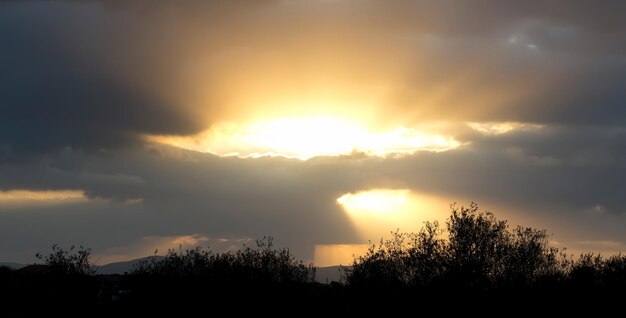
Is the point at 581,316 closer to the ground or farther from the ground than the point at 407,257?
closer to the ground

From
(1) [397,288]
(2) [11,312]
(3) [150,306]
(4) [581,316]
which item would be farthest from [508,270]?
(2) [11,312]

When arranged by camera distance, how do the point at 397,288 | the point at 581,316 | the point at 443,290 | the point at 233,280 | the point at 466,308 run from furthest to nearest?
the point at 233,280 → the point at 397,288 → the point at 443,290 → the point at 466,308 → the point at 581,316

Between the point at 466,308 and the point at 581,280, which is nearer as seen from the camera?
the point at 466,308

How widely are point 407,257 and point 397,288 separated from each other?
28.5 feet

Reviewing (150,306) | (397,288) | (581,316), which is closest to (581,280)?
(581,316)

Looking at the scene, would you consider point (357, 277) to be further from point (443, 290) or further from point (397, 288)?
point (443, 290)

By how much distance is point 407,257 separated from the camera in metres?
92.7

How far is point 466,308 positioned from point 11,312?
1899 inches

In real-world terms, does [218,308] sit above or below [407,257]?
below

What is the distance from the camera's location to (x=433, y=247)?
88688 millimetres

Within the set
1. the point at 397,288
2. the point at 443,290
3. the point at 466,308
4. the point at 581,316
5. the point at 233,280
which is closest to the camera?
the point at 581,316

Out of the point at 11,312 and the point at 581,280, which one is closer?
the point at 11,312

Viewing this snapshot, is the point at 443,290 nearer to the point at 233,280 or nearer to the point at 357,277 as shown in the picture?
the point at 357,277

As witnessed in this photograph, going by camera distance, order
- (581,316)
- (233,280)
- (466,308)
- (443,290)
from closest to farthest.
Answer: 1. (581,316)
2. (466,308)
3. (443,290)
4. (233,280)
